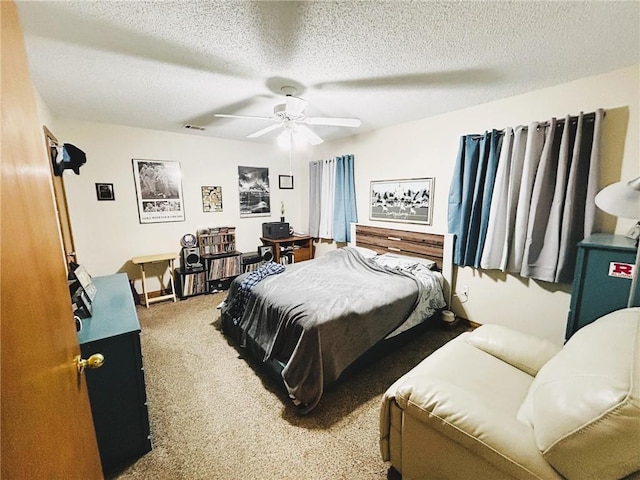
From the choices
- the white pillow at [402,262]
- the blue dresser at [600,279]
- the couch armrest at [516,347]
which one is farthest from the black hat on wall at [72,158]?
the blue dresser at [600,279]

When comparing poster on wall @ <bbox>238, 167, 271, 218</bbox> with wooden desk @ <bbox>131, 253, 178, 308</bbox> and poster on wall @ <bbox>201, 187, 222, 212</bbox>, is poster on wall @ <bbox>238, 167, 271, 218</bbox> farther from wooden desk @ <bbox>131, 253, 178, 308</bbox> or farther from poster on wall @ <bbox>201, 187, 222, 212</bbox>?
wooden desk @ <bbox>131, 253, 178, 308</bbox>

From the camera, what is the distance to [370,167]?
3828 millimetres

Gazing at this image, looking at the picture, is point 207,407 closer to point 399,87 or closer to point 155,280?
point 155,280

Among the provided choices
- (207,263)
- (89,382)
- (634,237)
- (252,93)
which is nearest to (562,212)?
(634,237)

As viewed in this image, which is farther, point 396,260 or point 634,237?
point 396,260

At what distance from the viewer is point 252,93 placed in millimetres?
2340

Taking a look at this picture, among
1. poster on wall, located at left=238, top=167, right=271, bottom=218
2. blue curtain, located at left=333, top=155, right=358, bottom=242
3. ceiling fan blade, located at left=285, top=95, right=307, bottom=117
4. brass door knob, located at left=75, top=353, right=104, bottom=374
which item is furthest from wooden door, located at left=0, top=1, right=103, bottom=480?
poster on wall, located at left=238, top=167, right=271, bottom=218

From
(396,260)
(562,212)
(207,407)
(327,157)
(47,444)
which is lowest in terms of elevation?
(207,407)

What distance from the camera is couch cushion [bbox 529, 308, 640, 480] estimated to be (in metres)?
0.75

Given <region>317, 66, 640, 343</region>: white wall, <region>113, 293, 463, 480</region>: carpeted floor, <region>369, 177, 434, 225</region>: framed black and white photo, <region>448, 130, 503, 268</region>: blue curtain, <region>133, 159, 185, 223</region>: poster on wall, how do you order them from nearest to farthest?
<region>113, 293, 463, 480</region>: carpeted floor
<region>317, 66, 640, 343</region>: white wall
<region>448, 130, 503, 268</region>: blue curtain
<region>369, 177, 434, 225</region>: framed black and white photo
<region>133, 159, 185, 223</region>: poster on wall

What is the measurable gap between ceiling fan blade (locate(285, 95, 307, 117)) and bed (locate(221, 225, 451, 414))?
1.55m

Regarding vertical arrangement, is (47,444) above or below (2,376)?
below

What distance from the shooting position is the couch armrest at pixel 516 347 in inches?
59.2

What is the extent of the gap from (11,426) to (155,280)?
3.92 metres
